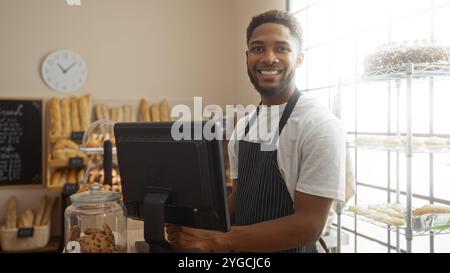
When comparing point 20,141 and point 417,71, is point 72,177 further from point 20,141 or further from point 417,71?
point 417,71

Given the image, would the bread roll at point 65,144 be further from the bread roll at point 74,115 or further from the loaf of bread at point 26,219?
the loaf of bread at point 26,219

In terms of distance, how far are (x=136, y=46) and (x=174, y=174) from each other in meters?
3.29

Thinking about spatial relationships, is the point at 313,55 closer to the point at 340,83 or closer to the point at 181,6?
the point at 340,83

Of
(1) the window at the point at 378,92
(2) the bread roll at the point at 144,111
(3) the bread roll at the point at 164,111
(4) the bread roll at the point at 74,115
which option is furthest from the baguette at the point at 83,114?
(1) the window at the point at 378,92

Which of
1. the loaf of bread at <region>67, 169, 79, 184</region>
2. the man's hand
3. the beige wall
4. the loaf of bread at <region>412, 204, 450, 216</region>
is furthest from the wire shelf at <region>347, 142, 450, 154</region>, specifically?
the loaf of bread at <region>67, 169, 79, 184</region>

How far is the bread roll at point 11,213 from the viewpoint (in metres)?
3.31

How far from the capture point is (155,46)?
400 centimetres

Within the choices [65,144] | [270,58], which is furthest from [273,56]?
[65,144]

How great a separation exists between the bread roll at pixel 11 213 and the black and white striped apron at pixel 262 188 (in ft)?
8.73

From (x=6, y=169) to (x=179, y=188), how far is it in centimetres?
332

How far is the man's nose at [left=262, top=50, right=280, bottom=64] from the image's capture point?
1277 millimetres

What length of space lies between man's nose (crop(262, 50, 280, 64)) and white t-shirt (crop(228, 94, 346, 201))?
0.50 feet

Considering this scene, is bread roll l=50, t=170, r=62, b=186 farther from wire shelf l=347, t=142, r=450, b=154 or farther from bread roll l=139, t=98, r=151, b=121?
wire shelf l=347, t=142, r=450, b=154
